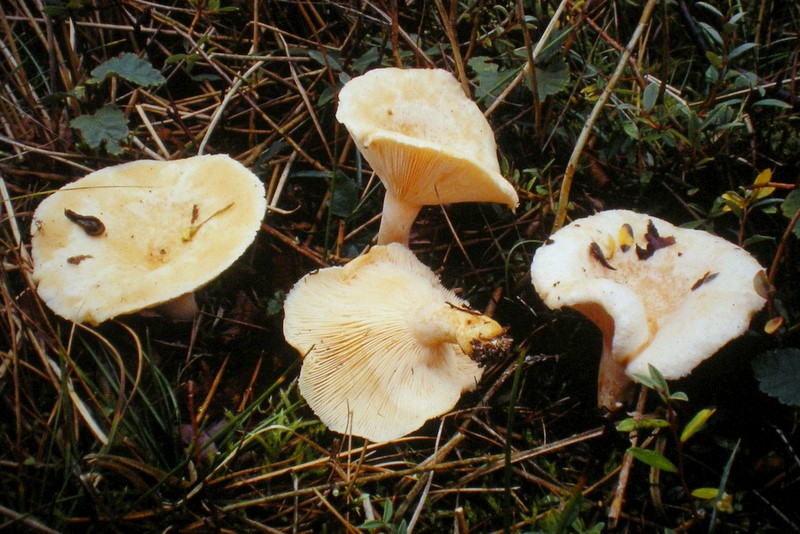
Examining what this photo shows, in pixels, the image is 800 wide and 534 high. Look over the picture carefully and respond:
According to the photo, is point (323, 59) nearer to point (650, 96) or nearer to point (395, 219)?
point (395, 219)

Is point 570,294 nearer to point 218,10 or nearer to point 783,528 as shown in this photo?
point 783,528

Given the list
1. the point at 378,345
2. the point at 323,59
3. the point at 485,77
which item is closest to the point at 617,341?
the point at 378,345

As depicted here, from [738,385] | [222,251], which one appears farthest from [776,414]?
[222,251]

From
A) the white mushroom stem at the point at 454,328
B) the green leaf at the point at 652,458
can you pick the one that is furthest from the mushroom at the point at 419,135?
the green leaf at the point at 652,458

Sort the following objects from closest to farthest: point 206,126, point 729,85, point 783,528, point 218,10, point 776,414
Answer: point 783,528 < point 776,414 < point 729,85 < point 218,10 < point 206,126

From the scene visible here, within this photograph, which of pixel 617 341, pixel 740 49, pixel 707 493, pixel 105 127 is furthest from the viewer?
pixel 105 127

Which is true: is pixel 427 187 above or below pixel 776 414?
above

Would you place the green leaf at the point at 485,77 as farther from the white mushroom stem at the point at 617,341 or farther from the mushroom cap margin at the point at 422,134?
the white mushroom stem at the point at 617,341
